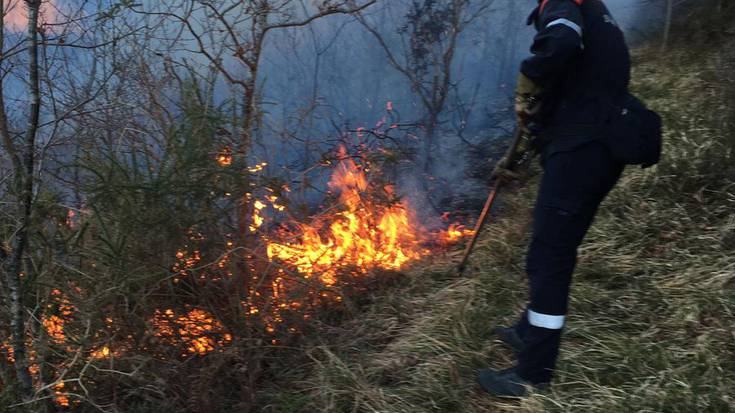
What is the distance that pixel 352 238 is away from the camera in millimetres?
4098

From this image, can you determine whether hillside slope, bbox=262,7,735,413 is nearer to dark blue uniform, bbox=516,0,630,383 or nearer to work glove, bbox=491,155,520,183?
dark blue uniform, bbox=516,0,630,383

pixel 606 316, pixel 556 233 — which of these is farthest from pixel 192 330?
pixel 606 316

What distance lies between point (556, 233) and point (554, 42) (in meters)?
0.79

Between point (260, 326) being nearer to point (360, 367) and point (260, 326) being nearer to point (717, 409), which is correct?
point (360, 367)

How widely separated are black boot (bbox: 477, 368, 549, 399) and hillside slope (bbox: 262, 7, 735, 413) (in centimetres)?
6

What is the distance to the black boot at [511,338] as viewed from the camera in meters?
3.03

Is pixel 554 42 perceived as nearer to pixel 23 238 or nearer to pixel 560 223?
pixel 560 223

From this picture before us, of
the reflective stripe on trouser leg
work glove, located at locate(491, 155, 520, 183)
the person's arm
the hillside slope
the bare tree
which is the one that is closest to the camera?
the person's arm

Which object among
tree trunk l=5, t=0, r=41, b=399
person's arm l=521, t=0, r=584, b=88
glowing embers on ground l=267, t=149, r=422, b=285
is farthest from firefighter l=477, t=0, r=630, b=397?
tree trunk l=5, t=0, r=41, b=399

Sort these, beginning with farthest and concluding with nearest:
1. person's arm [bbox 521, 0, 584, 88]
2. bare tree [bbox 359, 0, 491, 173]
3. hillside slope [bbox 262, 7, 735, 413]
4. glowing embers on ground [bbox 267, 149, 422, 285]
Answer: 1. bare tree [bbox 359, 0, 491, 173]
2. glowing embers on ground [bbox 267, 149, 422, 285]
3. hillside slope [bbox 262, 7, 735, 413]
4. person's arm [bbox 521, 0, 584, 88]

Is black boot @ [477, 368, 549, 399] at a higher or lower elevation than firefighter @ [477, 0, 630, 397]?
lower

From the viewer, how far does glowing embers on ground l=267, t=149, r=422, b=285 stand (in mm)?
3759

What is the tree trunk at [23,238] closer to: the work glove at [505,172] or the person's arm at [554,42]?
the person's arm at [554,42]

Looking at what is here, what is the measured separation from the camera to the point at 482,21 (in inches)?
226
